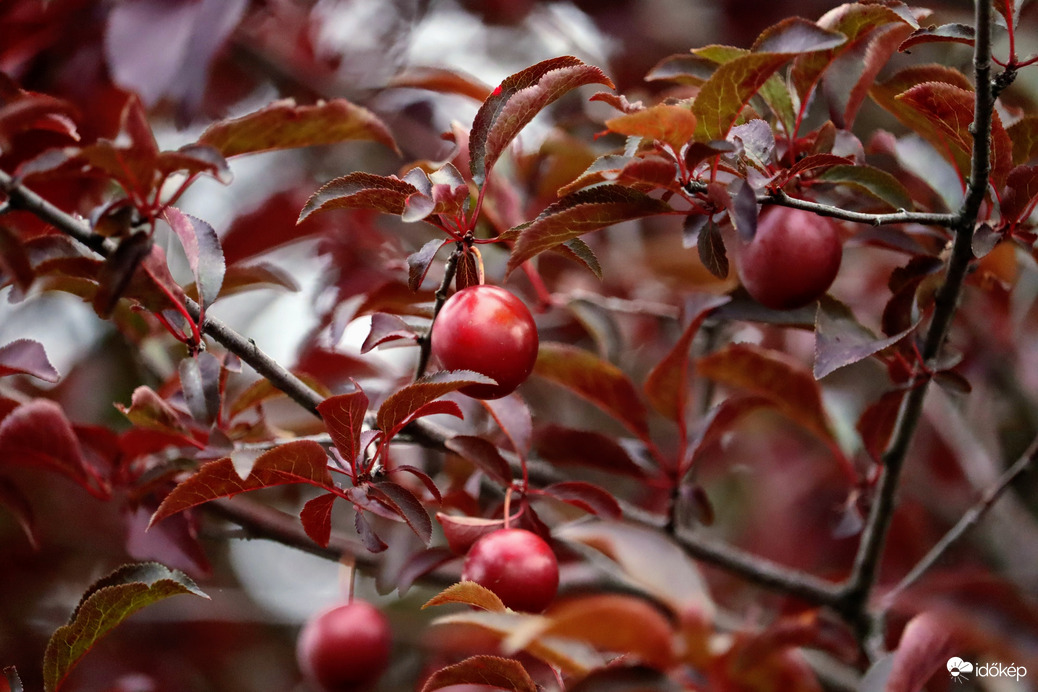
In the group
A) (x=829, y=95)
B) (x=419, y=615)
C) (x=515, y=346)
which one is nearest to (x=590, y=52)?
(x=829, y=95)

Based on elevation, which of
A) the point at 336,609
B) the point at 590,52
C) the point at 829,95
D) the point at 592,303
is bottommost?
the point at 336,609

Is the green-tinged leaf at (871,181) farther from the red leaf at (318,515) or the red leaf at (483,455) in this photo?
the red leaf at (318,515)

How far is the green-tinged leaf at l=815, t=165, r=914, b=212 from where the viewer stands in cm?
82

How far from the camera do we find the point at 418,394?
72cm

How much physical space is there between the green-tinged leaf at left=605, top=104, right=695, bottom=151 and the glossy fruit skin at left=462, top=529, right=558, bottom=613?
1.26ft

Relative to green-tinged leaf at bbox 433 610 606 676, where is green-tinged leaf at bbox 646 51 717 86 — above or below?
above

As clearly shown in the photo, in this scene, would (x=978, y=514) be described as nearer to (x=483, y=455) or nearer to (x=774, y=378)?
(x=774, y=378)

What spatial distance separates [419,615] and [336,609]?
88 cm

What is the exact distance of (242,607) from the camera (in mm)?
2033

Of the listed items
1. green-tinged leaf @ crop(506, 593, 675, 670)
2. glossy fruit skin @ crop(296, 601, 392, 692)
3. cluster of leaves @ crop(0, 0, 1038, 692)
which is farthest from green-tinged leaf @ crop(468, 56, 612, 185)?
glossy fruit skin @ crop(296, 601, 392, 692)

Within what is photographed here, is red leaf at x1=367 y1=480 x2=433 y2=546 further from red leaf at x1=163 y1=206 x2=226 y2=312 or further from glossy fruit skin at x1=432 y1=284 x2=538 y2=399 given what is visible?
red leaf at x1=163 y1=206 x2=226 y2=312

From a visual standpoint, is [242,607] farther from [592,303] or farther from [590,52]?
[590,52]

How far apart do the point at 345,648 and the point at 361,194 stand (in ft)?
2.21

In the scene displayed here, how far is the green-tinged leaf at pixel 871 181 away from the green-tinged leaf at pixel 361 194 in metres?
0.42
